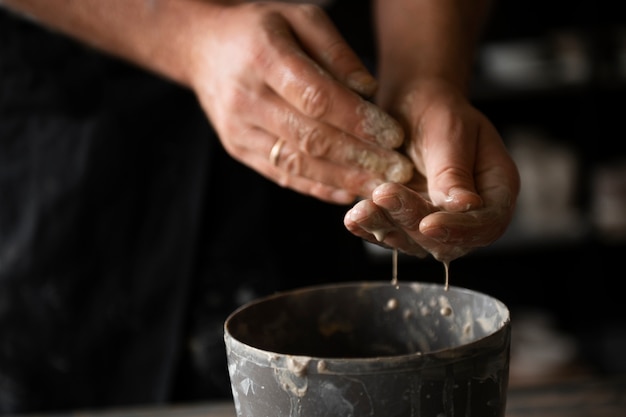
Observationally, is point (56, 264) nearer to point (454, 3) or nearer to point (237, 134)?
point (237, 134)

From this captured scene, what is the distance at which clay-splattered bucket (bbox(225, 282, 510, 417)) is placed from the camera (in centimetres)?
57

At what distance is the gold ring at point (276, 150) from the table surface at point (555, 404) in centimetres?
34

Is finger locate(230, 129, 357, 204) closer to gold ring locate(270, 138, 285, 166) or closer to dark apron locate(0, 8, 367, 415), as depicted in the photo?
gold ring locate(270, 138, 285, 166)

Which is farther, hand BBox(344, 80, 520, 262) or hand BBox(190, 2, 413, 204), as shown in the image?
hand BBox(190, 2, 413, 204)

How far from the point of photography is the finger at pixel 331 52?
824 mm

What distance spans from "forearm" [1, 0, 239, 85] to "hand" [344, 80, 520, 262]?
0.86 ft

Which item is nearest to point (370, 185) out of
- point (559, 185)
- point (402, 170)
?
point (402, 170)

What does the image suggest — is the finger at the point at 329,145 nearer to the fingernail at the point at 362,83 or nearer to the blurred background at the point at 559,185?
the fingernail at the point at 362,83

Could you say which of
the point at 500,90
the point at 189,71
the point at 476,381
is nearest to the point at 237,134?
the point at 189,71

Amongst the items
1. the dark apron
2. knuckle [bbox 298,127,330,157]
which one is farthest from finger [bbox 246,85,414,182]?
→ the dark apron

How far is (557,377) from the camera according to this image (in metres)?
2.35

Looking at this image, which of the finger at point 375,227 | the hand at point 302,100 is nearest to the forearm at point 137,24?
the hand at point 302,100

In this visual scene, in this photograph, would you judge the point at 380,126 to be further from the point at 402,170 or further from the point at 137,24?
the point at 137,24

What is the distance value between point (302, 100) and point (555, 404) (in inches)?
19.0
